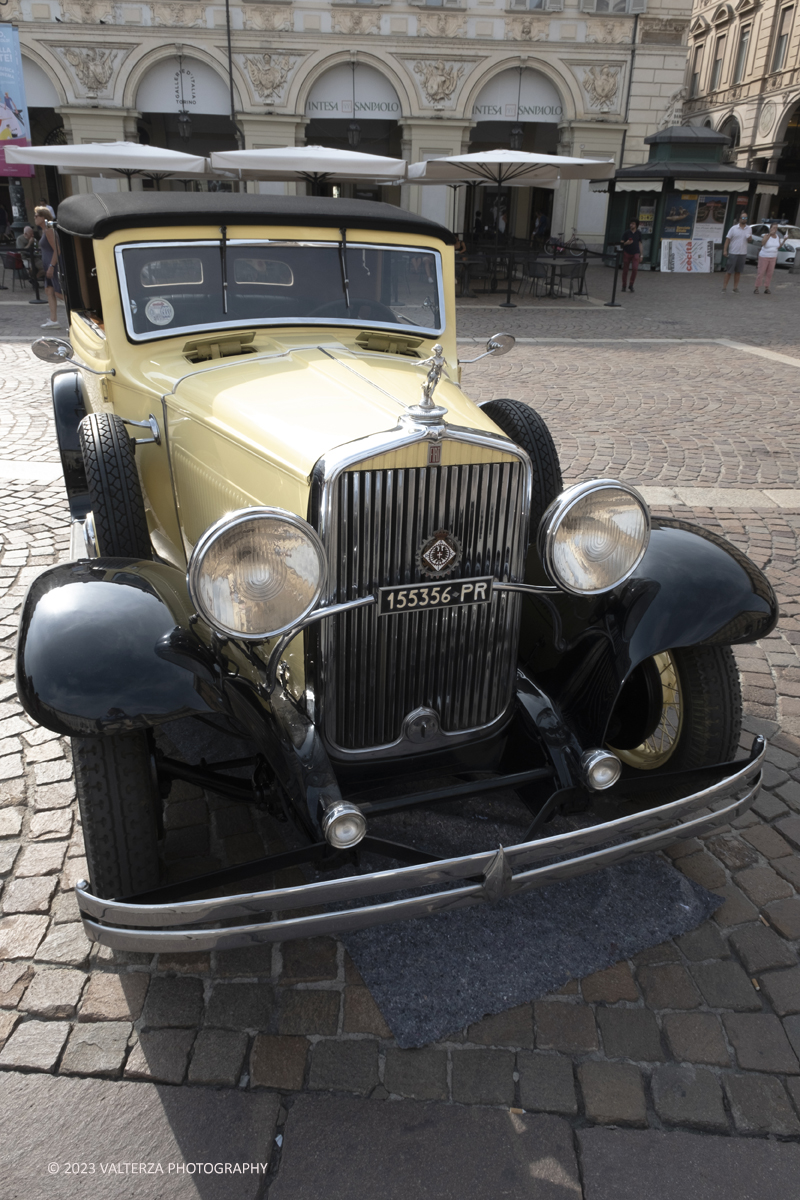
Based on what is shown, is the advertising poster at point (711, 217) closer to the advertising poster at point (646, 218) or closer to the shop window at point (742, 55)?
the advertising poster at point (646, 218)

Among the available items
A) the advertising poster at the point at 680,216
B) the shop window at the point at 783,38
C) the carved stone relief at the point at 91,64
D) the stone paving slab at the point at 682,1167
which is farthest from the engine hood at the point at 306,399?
the shop window at the point at 783,38

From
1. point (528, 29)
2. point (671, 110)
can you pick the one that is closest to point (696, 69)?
point (671, 110)

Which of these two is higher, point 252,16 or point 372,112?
point 252,16

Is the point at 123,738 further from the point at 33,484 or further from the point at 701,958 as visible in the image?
the point at 33,484

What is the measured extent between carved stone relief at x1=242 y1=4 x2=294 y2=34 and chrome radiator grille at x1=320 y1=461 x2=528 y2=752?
24270 millimetres

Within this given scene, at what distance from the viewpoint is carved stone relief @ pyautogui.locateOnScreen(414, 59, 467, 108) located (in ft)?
72.4

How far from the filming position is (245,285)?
3.36 m

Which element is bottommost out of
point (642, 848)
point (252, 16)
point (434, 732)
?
point (642, 848)

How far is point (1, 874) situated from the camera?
2551 millimetres

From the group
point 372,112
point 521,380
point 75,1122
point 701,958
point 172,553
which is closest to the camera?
point 75,1122

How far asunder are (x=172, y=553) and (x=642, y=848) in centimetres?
223

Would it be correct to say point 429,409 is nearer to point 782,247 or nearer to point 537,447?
point 537,447

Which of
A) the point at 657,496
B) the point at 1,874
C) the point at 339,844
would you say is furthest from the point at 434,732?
the point at 657,496

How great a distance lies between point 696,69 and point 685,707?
161 ft
